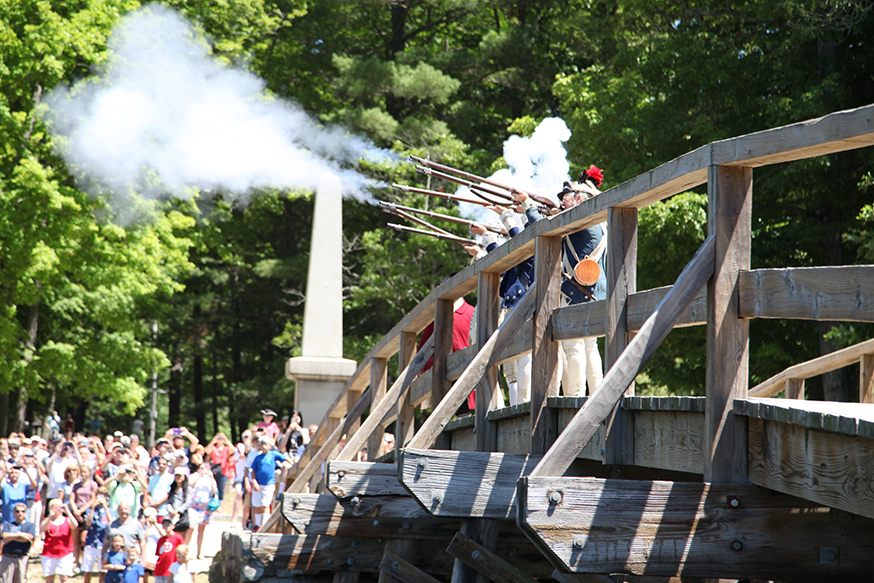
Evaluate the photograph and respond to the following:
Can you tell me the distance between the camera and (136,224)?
2048 cm

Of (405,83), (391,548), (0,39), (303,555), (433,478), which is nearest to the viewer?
(433,478)

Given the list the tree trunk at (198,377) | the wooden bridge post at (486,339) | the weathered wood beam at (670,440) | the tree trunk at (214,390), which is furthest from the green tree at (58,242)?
the weathered wood beam at (670,440)

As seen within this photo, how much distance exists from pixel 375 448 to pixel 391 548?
46.9 inches

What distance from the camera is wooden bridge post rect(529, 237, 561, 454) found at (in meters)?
4.71

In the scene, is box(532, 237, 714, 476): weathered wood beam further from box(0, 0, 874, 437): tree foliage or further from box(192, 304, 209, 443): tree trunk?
box(192, 304, 209, 443): tree trunk

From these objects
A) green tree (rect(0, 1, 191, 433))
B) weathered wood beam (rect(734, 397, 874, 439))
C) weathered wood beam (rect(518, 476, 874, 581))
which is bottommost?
weathered wood beam (rect(518, 476, 874, 581))

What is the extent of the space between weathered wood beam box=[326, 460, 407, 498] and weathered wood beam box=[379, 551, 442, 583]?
479 mm

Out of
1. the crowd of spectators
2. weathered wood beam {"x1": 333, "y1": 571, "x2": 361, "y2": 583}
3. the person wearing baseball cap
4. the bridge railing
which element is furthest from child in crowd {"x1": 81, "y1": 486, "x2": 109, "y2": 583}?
the bridge railing

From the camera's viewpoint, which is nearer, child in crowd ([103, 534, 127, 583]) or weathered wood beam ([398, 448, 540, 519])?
weathered wood beam ([398, 448, 540, 519])

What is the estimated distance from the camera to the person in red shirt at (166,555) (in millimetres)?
9867

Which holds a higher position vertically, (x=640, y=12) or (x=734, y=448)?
(x=640, y=12)

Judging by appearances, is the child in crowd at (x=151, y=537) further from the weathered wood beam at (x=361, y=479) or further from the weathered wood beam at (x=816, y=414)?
the weathered wood beam at (x=816, y=414)

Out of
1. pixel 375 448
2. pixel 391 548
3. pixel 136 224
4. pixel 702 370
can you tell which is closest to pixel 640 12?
pixel 702 370

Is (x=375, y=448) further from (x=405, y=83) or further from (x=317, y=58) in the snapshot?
(x=317, y=58)
